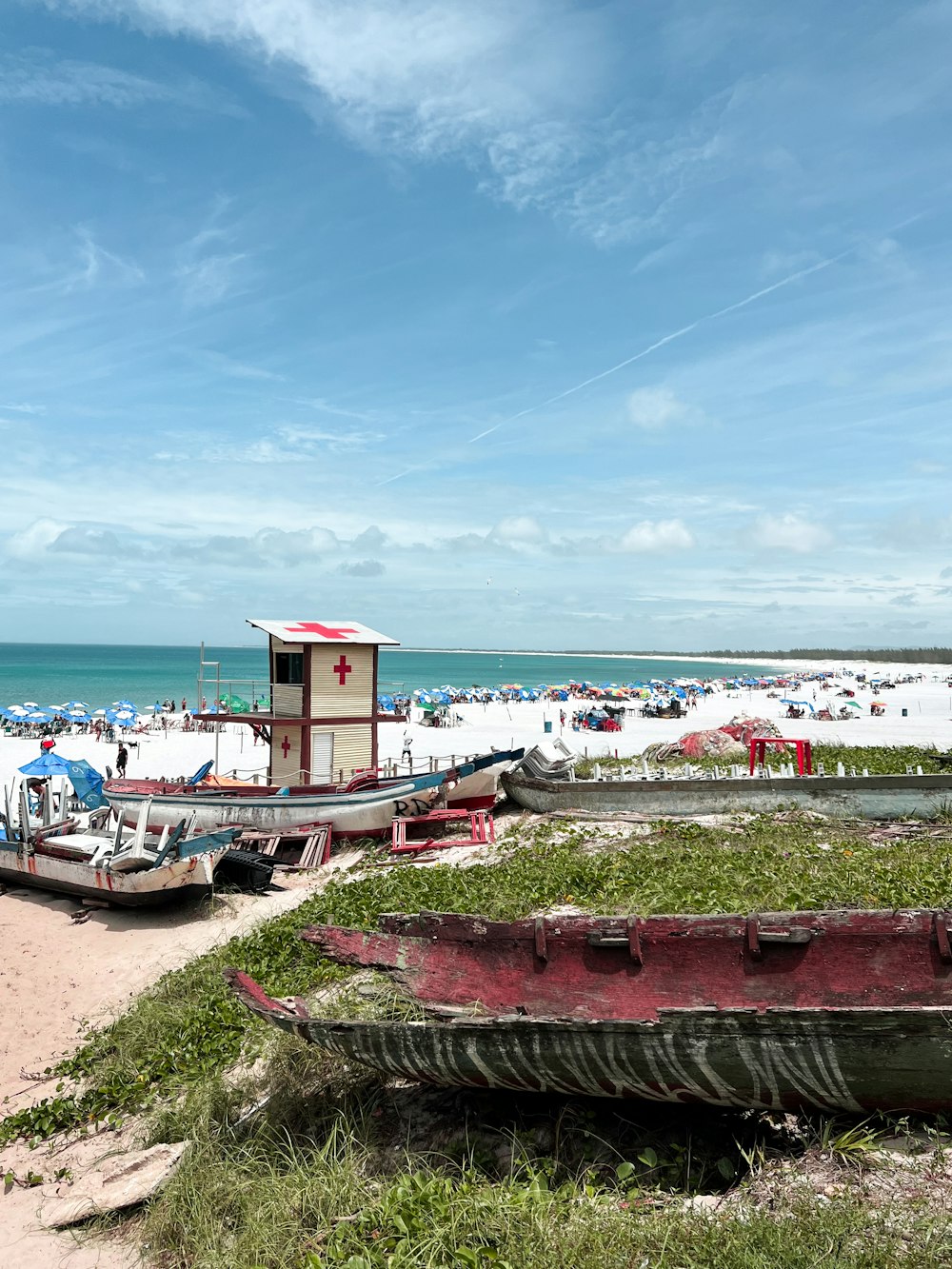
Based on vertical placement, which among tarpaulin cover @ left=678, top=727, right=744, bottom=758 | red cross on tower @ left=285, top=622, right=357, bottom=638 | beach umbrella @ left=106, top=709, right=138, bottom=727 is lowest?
beach umbrella @ left=106, top=709, right=138, bottom=727

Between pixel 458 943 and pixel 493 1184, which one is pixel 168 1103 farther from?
pixel 493 1184

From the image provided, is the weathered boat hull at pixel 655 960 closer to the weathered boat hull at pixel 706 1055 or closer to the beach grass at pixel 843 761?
the weathered boat hull at pixel 706 1055

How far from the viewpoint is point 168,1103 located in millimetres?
7652

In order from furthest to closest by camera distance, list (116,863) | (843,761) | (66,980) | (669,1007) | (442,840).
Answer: (843,761) → (442,840) → (116,863) → (66,980) → (669,1007)

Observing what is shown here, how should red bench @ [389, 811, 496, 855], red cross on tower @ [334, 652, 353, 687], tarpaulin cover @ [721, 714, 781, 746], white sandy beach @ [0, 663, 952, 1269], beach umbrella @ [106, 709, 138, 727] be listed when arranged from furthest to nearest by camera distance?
beach umbrella @ [106, 709, 138, 727]
tarpaulin cover @ [721, 714, 781, 746]
red cross on tower @ [334, 652, 353, 687]
red bench @ [389, 811, 496, 855]
white sandy beach @ [0, 663, 952, 1269]

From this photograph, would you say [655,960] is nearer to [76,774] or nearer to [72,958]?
[72,958]

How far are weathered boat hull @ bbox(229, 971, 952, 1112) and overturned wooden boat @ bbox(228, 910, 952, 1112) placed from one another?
0.01m

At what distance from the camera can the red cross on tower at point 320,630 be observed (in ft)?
70.5

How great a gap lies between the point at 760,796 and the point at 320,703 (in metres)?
11.0

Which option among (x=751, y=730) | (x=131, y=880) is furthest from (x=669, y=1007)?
(x=751, y=730)

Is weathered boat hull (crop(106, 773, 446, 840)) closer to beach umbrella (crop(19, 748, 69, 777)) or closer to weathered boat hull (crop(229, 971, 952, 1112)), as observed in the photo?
beach umbrella (crop(19, 748, 69, 777))

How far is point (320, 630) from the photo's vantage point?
22.0 m

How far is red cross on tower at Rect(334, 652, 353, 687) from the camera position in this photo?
21.4 m

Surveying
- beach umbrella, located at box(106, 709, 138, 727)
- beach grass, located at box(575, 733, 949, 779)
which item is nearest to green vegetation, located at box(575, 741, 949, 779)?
beach grass, located at box(575, 733, 949, 779)
